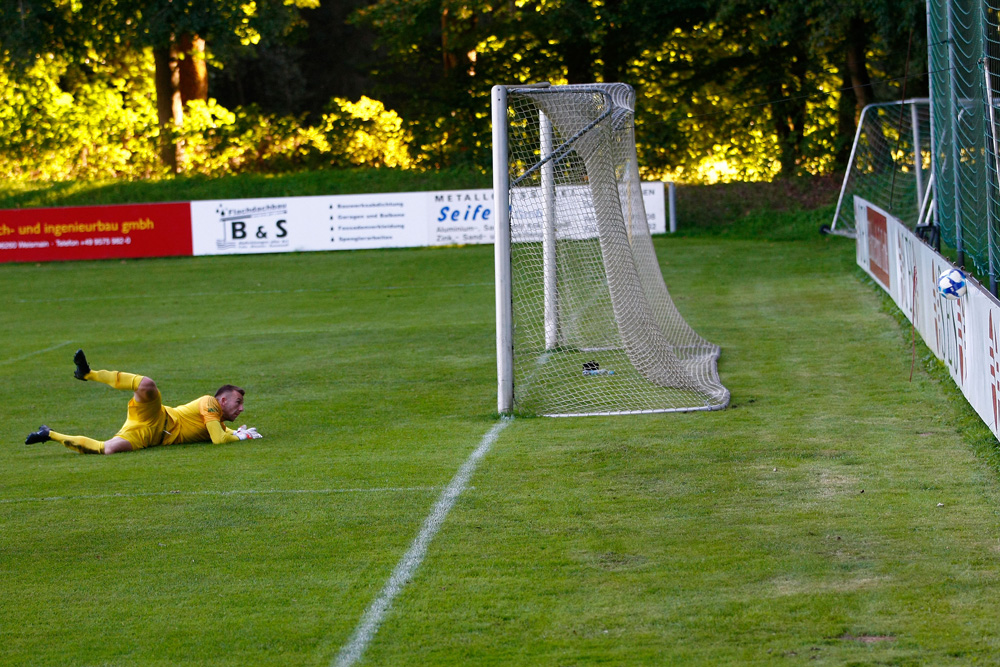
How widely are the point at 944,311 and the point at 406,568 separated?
6577mm

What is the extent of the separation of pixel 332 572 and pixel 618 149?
7857mm

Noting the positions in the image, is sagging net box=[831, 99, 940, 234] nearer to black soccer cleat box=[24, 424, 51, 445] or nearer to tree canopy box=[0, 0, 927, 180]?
tree canopy box=[0, 0, 927, 180]

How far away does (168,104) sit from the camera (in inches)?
1740

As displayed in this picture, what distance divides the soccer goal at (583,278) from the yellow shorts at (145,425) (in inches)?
113

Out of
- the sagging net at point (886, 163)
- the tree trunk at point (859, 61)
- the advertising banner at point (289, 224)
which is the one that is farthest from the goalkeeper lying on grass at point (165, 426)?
the tree trunk at point (859, 61)

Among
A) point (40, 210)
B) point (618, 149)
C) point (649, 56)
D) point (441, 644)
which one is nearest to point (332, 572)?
point (441, 644)

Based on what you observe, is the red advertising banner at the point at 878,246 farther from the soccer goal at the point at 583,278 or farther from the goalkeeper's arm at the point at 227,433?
the goalkeeper's arm at the point at 227,433

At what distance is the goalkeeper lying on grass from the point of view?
9.62 metres

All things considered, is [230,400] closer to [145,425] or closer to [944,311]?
[145,425]

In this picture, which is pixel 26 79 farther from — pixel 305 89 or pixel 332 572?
pixel 332 572

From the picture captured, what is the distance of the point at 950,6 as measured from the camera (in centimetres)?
1488

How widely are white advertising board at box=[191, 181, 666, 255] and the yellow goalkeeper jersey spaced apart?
67.6 ft

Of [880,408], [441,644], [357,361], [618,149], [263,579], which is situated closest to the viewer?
[441,644]

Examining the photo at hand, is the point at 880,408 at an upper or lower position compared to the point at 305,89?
lower
